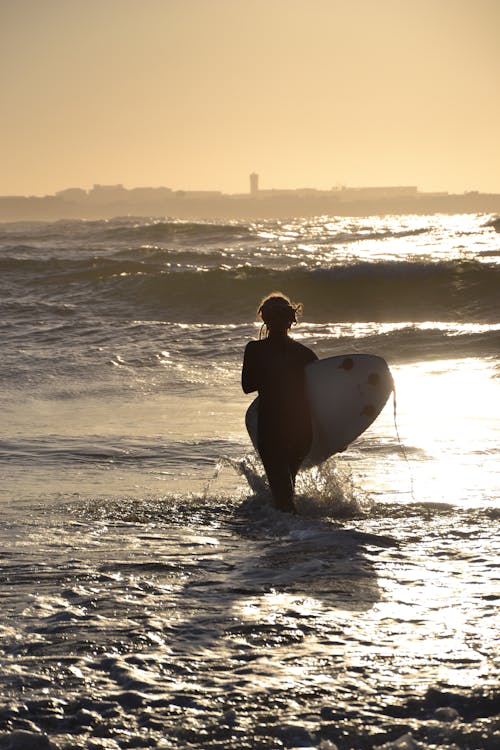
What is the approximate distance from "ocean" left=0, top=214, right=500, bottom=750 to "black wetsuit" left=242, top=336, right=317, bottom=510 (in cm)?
27

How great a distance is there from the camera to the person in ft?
20.4

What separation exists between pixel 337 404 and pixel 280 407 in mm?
655

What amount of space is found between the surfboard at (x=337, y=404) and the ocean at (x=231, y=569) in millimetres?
198

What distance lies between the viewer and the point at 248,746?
3.11 metres

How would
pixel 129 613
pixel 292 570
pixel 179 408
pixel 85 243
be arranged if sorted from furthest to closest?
pixel 85 243, pixel 179 408, pixel 292 570, pixel 129 613

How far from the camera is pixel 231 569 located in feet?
16.1

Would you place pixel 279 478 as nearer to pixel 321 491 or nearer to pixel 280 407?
pixel 280 407

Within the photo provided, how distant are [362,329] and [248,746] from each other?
14.6 m

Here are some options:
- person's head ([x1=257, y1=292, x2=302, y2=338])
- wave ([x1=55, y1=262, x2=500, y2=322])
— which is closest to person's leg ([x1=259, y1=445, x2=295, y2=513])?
person's head ([x1=257, y1=292, x2=302, y2=338])

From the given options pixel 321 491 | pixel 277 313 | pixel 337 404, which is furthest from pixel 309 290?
pixel 277 313

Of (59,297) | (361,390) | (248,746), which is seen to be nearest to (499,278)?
(59,297)

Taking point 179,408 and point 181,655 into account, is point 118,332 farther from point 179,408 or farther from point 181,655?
point 181,655

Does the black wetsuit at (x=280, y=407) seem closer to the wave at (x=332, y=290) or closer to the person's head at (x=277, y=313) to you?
the person's head at (x=277, y=313)

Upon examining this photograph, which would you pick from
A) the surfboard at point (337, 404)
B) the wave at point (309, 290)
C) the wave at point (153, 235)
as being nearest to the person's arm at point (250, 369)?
the surfboard at point (337, 404)
